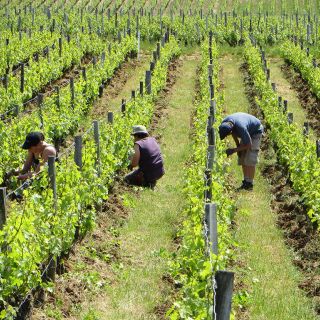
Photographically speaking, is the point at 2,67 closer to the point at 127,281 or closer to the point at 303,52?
the point at 303,52

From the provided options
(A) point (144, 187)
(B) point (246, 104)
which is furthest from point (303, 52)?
(A) point (144, 187)

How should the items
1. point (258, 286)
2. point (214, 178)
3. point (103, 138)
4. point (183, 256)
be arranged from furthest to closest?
point (103, 138)
point (214, 178)
point (258, 286)
point (183, 256)

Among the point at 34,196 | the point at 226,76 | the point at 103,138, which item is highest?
the point at 34,196

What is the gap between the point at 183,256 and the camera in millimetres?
6484

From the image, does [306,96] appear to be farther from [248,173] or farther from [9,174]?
[9,174]

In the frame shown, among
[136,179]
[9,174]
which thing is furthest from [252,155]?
[9,174]

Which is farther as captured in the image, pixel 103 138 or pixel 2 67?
pixel 2 67

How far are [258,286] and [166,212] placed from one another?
9.05 feet

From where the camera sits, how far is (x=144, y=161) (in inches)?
424

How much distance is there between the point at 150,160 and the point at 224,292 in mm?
6831

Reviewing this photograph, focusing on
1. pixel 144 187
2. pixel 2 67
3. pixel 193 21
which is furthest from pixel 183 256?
pixel 193 21

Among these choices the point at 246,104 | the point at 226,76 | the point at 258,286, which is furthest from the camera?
the point at 226,76

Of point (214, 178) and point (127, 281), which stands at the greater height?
point (214, 178)

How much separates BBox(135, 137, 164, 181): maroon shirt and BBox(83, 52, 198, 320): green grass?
301 millimetres
